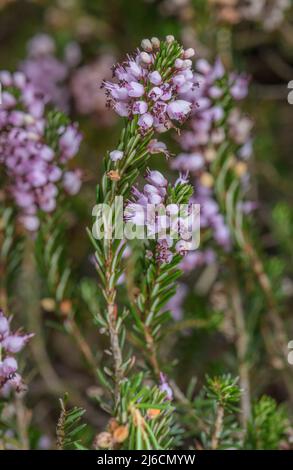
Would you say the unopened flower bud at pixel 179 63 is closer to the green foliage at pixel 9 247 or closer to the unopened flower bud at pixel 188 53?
the unopened flower bud at pixel 188 53

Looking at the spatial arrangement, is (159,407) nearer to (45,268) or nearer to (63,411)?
(63,411)

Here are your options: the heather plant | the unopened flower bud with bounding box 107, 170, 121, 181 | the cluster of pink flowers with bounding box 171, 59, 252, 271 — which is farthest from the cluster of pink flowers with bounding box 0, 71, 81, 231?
the unopened flower bud with bounding box 107, 170, 121, 181

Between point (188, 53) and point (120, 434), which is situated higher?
point (188, 53)

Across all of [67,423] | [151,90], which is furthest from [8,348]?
[151,90]

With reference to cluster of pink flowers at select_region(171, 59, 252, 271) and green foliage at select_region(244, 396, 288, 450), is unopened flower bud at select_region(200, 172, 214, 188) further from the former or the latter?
green foliage at select_region(244, 396, 288, 450)

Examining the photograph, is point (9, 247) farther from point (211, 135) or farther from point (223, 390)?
point (223, 390)

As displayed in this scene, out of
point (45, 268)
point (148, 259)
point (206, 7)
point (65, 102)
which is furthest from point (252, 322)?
point (65, 102)

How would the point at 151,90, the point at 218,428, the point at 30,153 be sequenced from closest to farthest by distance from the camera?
the point at 151,90 < the point at 218,428 < the point at 30,153

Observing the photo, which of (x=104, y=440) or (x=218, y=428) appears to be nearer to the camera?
(x=104, y=440)
